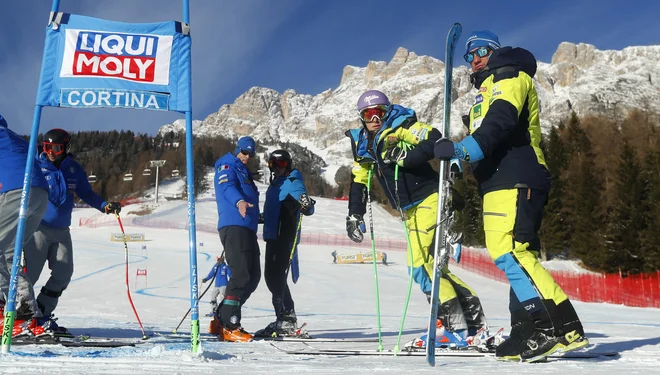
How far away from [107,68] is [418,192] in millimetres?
2592

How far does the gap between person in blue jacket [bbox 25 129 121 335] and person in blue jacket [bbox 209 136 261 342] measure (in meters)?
1.05

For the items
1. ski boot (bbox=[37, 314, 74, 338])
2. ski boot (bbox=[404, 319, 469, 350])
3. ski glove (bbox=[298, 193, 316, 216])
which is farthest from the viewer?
ski glove (bbox=[298, 193, 316, 216])

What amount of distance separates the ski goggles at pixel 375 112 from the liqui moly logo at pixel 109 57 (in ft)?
6.14

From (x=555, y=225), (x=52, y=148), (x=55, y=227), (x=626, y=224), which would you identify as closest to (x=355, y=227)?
(x=55, y=227)

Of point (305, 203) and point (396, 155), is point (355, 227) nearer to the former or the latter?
point (396, 155)

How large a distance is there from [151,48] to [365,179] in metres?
2.20

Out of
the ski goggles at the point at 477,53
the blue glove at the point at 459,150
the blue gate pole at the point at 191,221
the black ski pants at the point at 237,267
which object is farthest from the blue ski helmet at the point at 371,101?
the black ski pants at the point at 237,267

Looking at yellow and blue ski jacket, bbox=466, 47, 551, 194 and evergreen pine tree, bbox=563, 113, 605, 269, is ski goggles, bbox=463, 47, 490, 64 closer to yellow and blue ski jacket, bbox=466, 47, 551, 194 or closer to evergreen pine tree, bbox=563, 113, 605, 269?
yellow and blue ski jacket, bbox=466, 47, 551, 194

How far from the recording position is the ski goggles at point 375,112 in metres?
4.60

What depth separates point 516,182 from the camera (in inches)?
137

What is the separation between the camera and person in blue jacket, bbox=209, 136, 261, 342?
17.0 ft

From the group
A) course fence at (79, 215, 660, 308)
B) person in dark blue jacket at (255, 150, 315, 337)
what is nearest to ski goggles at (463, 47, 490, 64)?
person in dark blue jacket at (255, 150, 315, 337)

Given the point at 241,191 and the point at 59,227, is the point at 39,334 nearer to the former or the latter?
the point at 59,227

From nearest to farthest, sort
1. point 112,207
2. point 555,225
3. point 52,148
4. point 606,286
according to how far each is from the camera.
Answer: point 52,148
point 112,207
point 606,286
point 555,225
